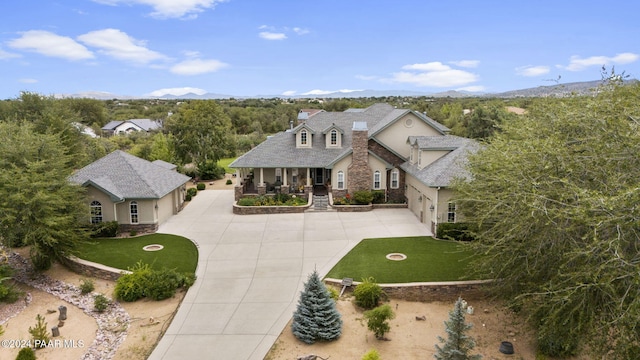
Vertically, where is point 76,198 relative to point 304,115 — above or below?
below

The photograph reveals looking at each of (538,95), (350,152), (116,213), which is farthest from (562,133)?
(116,213)

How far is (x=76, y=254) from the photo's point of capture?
20328 mm

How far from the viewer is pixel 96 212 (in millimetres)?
24141

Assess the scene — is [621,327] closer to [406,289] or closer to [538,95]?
[406,289]

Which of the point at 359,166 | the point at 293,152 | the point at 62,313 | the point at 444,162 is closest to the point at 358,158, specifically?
the point at 359,166

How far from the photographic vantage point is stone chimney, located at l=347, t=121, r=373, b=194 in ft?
96.2

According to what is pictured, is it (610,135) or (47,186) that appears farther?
(47,186)

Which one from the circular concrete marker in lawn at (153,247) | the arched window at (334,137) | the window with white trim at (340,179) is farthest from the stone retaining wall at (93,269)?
the arched window at (334,137)

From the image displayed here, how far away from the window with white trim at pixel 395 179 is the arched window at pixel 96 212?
738 inches

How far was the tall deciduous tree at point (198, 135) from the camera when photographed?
137ft

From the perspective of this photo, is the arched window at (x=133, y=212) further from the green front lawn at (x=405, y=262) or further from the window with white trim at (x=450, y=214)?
the window with white trim at (x=450, y=214)

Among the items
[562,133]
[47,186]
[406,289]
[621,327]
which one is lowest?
[406,289]

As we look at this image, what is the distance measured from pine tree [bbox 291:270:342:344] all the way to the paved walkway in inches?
34.3

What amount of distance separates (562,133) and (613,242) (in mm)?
4096
